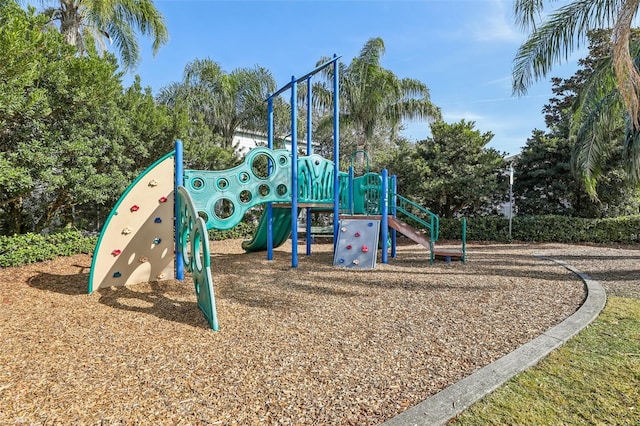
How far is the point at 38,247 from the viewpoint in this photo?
7645 millimetres

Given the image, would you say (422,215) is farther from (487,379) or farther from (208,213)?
(487,379)

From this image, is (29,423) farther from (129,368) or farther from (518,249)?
(518,249)

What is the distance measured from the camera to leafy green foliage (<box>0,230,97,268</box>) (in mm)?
A: 7094

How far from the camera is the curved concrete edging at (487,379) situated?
2246 millimetres

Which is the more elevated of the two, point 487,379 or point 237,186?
point 237,186

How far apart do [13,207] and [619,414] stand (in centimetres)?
1083

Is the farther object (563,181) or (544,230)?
(563,181)

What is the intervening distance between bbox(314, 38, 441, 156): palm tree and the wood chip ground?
40.2ft

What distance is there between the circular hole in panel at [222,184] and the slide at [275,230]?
2.65 metres

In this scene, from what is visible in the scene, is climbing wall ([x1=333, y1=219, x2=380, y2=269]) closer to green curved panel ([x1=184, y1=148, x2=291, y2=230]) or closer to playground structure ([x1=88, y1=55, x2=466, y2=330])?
playground structure ([x1=88, y1=55, x2=466, y2=330])

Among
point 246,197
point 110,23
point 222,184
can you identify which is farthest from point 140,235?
point 110,23

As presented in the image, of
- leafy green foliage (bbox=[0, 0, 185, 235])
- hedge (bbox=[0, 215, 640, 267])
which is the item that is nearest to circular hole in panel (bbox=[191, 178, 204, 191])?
leafy green foliage (bbox=[0, 0, 185, 235])

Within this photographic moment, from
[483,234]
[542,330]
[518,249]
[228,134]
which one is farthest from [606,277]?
[228,134]

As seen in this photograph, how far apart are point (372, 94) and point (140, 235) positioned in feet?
45.8
